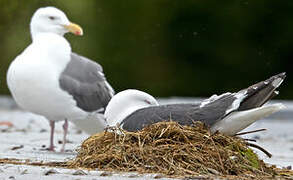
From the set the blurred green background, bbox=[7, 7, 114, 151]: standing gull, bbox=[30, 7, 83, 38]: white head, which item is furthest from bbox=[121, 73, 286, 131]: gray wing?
the blurred green background

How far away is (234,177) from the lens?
4.42 meters

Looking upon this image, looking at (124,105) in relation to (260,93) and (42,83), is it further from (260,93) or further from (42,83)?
(42,83)

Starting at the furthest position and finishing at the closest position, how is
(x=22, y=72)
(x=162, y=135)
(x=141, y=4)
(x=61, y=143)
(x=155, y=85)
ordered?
(x=141, y=4) < (x=155, y=85) < (x=61, y=143) < (x=22, y=72) < (x=162, y=135)

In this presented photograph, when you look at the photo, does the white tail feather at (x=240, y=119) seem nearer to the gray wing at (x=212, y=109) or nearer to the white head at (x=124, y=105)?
the gray wing at (x=212, y=109)

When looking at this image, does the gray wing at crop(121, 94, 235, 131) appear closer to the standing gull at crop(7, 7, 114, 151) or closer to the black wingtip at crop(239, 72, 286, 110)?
the black wingtip at crop(239, 72, 286, 110)

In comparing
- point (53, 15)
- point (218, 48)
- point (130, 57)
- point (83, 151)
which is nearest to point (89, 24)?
point (130, 57)

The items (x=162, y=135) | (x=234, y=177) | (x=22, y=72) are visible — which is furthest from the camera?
(x=22, y=72)

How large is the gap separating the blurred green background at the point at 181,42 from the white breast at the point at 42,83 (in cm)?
682

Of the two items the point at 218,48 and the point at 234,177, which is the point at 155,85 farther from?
the point at 234,177

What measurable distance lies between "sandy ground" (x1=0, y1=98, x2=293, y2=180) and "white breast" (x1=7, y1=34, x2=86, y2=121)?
0.33 metres

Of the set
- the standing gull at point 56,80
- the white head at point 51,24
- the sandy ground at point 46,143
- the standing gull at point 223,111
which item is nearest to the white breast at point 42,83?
the standing gull at point 56,80

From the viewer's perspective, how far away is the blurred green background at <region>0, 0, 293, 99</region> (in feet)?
46.8

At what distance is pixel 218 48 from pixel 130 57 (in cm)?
158

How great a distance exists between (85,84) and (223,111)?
2.55 meters
